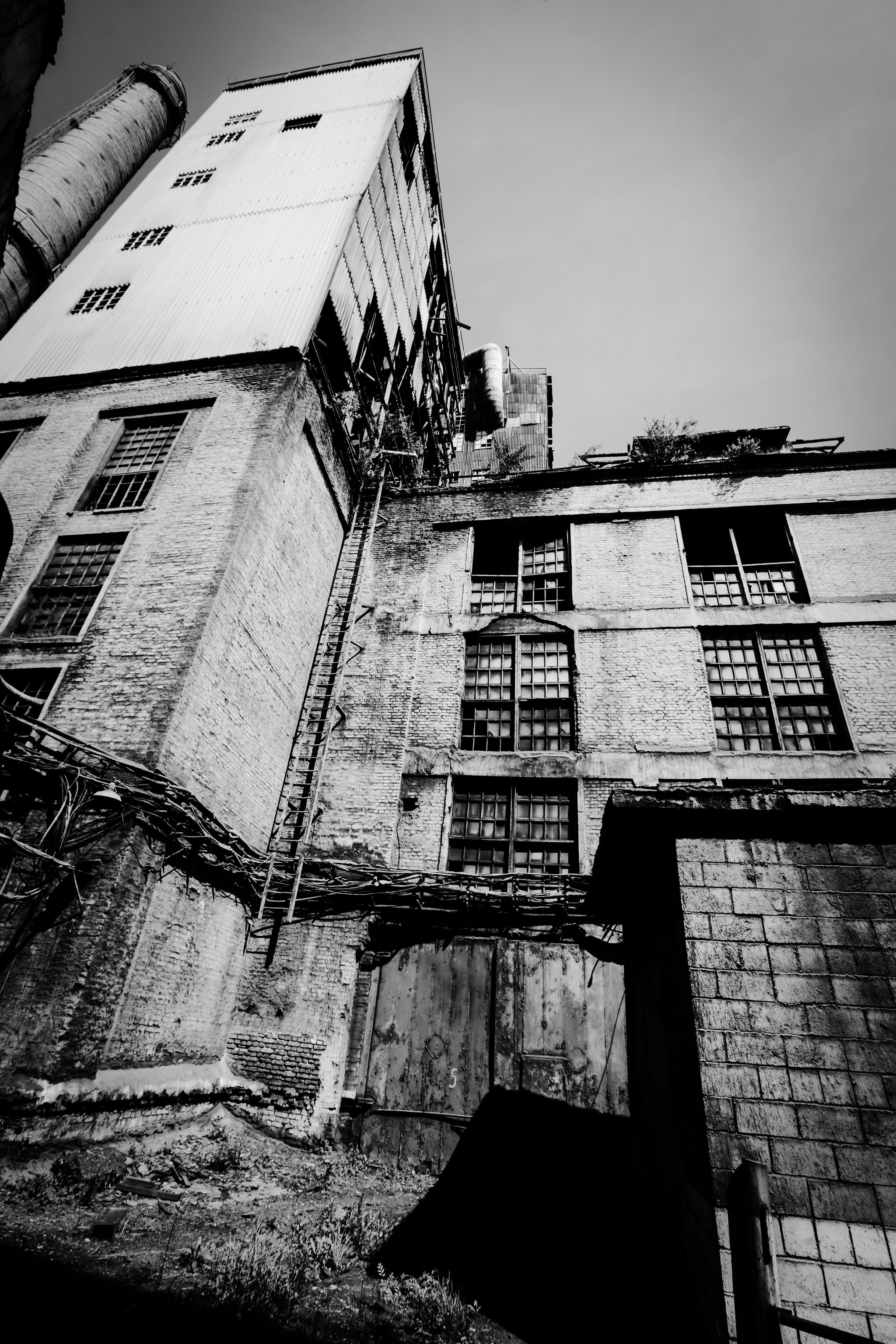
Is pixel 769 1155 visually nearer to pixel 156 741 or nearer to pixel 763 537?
pixel 156 741

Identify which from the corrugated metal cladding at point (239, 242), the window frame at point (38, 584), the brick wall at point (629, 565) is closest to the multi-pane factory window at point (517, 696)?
the brick wall at point (629, 565)

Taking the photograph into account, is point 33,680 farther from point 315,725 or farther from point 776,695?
point 776,695

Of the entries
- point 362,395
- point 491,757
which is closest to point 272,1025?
point 491,757

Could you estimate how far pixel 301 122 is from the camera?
19.9 m

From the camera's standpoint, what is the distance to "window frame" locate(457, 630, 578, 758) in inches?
434

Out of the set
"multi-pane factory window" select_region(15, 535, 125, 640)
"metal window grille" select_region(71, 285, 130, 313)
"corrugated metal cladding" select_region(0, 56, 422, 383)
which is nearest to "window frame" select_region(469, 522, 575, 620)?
"corrugated metal cladding" select_region(0, 56, 422, 383)

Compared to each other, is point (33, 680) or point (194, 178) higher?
point (194, 178)

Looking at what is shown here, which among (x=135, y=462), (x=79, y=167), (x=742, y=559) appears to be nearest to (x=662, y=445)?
(x=742, y=559)

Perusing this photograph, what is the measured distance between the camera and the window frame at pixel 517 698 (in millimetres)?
11031

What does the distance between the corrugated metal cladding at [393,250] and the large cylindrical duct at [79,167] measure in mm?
10526

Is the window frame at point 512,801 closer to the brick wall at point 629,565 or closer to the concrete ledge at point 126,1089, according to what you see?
the brick wall at point 629,565

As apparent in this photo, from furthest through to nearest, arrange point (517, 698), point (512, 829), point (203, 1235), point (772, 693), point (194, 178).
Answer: point (194, 178)
point (517, 698)
point (772, 693)
point (512, 829)
point (203, 1235)

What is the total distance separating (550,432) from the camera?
23828 mm

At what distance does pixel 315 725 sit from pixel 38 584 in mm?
5357
